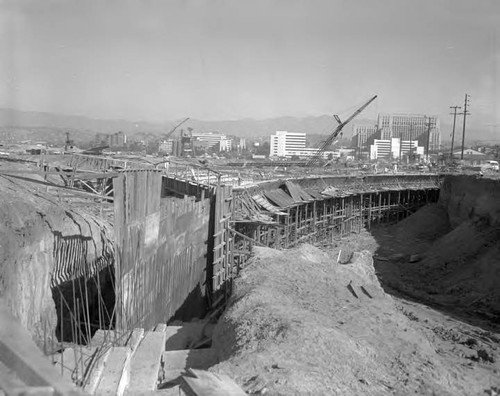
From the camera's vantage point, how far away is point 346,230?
3344cm

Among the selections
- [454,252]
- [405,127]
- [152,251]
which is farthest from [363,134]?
[152,251]

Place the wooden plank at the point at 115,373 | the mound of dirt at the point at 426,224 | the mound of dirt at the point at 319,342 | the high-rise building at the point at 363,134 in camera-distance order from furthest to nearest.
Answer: the high-rise building at the point at 363,134, the mound of dirt at the point at 426,224, the mound of dirt at the point at 319,342, the wooden plank at the point at 115,373

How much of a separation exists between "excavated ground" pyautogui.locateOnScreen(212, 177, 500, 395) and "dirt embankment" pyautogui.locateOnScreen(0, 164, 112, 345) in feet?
8.68

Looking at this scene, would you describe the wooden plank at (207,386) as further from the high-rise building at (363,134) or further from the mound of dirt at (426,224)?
the high-rise building at (363,134)

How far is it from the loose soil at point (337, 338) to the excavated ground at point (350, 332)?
17 millimetres

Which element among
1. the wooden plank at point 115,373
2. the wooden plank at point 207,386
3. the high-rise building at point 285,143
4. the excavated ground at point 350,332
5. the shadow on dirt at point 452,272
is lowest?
the shadow on dirt at point 452,272

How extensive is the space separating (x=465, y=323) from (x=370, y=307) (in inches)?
274

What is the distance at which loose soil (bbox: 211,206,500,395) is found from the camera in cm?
606

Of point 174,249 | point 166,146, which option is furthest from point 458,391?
point 166,146

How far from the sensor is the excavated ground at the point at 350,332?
20.1 ft

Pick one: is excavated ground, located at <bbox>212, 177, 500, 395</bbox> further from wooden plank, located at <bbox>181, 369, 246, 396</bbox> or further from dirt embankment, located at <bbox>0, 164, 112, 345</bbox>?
dirt embankment, located at <bbox>0, 164, 112, 345</bbox>

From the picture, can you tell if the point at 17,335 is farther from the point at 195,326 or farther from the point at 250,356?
the point at 195,326

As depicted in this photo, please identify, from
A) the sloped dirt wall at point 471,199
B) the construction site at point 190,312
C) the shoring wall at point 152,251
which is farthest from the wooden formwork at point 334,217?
the sloped dirt wall at point 471,199

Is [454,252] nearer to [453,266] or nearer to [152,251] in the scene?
[453,266]
